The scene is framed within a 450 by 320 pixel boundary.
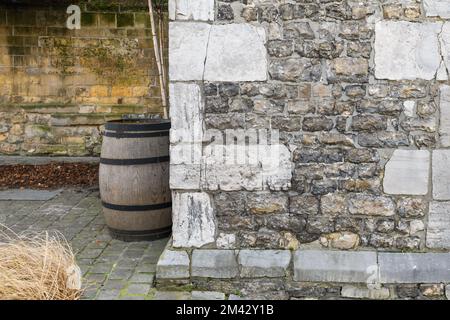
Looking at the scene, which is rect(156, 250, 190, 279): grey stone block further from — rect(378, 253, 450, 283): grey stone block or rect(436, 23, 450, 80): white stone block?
rect(436, 23, 450, 80): white stone block

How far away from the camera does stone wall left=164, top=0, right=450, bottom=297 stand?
11.0 ft

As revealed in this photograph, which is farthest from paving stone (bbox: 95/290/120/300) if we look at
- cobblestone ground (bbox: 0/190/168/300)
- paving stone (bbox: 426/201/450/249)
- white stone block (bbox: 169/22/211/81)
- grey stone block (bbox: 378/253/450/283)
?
paving stone (bbox: 426/201/450/249)

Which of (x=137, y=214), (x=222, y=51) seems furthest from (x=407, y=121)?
(x=137, y=214)

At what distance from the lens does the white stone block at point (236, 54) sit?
337cm

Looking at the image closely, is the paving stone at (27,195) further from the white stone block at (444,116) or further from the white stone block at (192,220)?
the white stone block at (444,116)

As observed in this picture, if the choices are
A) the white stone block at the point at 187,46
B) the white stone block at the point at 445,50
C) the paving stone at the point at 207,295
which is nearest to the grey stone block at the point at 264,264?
the paving stone at the point at 207,295

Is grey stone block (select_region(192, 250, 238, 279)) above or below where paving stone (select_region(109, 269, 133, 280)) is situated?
above

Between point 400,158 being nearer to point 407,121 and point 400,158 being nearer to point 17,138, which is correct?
point 407,121

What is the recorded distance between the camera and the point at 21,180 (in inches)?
Result: 267

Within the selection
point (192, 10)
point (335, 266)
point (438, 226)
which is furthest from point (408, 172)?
point (192, 10)

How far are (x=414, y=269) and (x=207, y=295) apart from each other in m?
1.46

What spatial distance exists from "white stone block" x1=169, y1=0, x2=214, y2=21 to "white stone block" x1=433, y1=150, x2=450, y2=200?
1858 mm

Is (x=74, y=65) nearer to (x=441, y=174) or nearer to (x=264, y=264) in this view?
(x=264, y=264)

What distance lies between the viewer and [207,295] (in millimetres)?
3443
